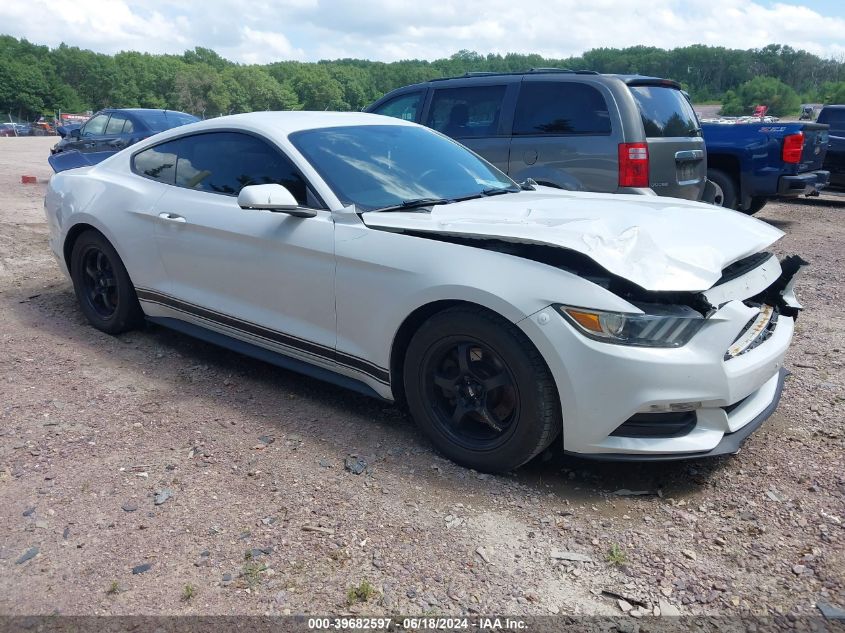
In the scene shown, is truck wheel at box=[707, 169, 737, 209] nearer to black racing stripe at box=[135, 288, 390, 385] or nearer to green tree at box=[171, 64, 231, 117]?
black racing stripe at box=[135, 288, 390, 385]

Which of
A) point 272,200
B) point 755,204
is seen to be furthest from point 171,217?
point 755,204

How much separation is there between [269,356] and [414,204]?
1.16 m

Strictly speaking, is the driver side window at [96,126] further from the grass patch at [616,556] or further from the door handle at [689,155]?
the grass patch at [616,556]

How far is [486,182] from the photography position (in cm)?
423

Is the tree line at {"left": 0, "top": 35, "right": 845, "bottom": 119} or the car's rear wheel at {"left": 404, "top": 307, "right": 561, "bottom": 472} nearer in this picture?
the car's rear wheel at {"left": 404, "top": 307, "right": 561, "bottom": 472}

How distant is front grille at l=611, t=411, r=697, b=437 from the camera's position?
2.85 meters

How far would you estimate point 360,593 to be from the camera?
2391 millimetres

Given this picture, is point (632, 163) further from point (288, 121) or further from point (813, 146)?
point (813, 146)

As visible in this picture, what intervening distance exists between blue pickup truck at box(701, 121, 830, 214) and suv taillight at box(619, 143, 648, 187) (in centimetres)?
397

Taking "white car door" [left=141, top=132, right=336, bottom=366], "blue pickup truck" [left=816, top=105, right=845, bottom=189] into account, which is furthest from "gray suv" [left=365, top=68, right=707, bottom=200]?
"blue pickup truck" [left=816, top=105, right=845, bottom=189]

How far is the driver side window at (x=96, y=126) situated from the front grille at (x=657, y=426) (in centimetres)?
1250

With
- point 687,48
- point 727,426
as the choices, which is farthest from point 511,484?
point 687,48

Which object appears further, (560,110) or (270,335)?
(560,110)

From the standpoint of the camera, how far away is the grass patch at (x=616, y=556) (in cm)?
258
